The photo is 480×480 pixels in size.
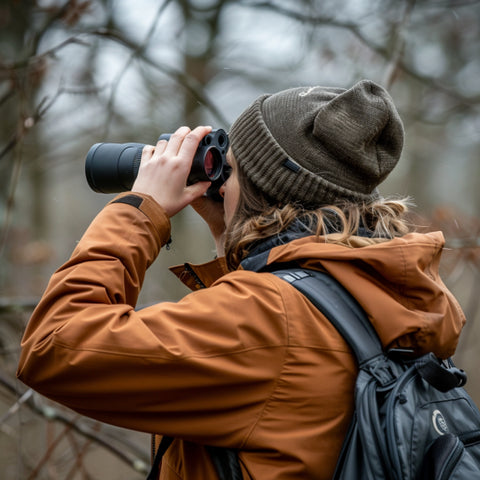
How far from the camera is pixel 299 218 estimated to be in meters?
1.09

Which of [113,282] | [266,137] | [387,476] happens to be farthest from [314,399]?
[266,137]

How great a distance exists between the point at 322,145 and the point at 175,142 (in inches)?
12.1

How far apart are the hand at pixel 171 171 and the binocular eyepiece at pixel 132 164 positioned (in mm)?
27

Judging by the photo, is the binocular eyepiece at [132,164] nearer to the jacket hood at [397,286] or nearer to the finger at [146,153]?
the finger at [146,153]

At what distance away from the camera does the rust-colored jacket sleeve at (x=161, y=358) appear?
0.84 meters

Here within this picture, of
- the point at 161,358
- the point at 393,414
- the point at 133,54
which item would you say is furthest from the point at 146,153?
the point at 133,54

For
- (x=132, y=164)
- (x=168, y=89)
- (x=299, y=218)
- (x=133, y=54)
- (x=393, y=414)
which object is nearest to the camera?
(x=393, y=414)

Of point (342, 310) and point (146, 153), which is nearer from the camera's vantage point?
point (342, 310)

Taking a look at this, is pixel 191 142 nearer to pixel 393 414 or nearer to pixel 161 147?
pixel 161 147

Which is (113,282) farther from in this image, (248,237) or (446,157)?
(446,157)

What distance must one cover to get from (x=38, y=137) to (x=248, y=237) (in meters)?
2.65

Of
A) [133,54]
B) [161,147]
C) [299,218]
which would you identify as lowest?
[299,218]

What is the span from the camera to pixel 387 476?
0.80m

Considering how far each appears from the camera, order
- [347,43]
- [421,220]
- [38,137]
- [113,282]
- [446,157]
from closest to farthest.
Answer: [113,282]
[421,220]
[347,43]
[38,137]
[446,157]
